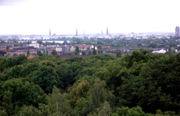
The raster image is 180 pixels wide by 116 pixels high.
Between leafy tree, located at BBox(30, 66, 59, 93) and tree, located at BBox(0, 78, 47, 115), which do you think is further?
leafy tree, located at BBox(30, 66, 59, 93)

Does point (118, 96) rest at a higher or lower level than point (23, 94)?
higher

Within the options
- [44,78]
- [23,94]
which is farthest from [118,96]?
[44,78]

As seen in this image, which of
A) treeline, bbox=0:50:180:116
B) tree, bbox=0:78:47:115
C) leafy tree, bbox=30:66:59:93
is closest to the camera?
treeline, bbox=0:50:180:116

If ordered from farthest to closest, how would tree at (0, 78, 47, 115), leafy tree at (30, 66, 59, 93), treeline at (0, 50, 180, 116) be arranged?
leafy tree at (30, 66, 59, 93) → tree at (0, 78, 47, 115) → treeline at (0, 50, 180, 116)

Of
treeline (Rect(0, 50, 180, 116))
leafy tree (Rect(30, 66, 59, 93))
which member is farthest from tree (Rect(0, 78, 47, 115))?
leafy tree (Rect(30, 66, 59, 93))

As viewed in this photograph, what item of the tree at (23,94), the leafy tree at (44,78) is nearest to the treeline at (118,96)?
the tree at (23,94)

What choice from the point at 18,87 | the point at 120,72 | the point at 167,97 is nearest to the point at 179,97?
the point at 167,97

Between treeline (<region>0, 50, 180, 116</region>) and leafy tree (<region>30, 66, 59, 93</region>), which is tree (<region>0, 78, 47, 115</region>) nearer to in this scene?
treeline (<region>0, 50, 180, 116</region>)

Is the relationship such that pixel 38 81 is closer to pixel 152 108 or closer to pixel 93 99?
pixel 93 99

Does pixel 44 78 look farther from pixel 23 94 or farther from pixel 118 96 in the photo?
pixel 118 96

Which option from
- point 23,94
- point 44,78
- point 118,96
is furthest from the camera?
point 44,78

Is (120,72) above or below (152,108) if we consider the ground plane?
above
